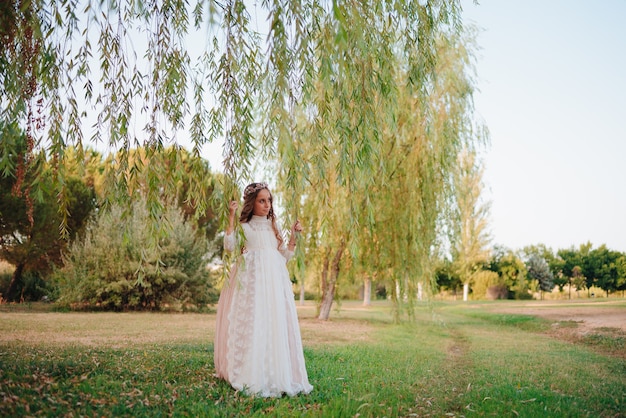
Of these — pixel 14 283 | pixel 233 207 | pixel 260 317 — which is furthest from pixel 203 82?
pixel 14 283

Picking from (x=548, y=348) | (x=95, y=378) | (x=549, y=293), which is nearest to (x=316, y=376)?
(x=95, y=378)

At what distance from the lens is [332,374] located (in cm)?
568

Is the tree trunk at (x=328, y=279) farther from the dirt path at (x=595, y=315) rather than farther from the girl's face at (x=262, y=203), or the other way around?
the girl's face at (x=262, y=203)

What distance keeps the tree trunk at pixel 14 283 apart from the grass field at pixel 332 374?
5.68 meters

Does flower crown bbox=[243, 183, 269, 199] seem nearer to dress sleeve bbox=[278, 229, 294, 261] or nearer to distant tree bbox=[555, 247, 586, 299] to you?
dress sleeve bbox=[278, 229, 294, 261]

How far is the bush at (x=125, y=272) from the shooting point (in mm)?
14405

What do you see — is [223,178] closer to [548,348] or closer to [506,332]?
[548,348]

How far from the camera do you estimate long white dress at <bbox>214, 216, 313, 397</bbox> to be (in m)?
4.43

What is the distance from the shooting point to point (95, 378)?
14.8 feet

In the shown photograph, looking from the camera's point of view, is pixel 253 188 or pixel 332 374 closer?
pixel 253 188

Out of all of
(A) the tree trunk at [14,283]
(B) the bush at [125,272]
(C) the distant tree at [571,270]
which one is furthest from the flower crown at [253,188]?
(C) the distant tree at [571,270]

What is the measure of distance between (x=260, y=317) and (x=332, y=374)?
1.64m

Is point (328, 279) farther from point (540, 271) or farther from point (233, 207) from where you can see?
point (540, 271)

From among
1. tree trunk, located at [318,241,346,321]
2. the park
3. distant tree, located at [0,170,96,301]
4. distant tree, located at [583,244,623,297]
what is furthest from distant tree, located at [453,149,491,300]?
distant tree, located at [0,170,96,301]
